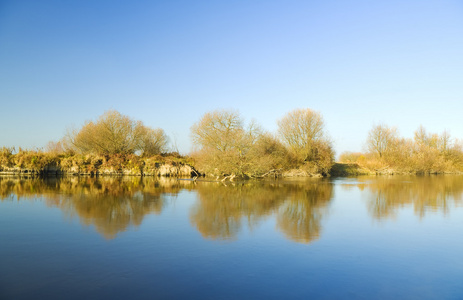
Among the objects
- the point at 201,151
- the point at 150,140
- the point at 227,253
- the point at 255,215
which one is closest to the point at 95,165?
the point at 150,140

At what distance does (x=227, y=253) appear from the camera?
6.86 m

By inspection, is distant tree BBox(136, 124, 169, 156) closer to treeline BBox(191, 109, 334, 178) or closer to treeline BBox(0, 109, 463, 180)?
treeline BBox(0, 109, 463, 180)

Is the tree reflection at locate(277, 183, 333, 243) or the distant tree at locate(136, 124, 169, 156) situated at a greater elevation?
the distant tree at locate(136, 124, 169, 156)

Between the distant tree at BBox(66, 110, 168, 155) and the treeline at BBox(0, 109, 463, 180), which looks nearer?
the treeline at BBox(0, 109, 463, 180)

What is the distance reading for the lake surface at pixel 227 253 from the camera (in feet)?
16.6

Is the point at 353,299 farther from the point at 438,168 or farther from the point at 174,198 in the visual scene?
the point at 438,168

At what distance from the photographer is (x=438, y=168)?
52.8m

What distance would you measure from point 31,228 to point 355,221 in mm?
10158

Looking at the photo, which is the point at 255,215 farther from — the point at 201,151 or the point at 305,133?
the point at 305,133

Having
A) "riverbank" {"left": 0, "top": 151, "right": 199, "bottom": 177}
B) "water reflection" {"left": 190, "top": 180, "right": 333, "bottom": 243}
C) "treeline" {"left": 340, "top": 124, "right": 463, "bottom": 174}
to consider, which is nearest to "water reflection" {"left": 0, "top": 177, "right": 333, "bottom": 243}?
"water reflection" {"left": 190, "top": 180, "right": 333, "bottom": 243}

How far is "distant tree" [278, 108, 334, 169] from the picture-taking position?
3828cm

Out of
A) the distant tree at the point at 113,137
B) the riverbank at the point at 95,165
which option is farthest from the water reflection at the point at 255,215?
the distant tree at the point at 113,137

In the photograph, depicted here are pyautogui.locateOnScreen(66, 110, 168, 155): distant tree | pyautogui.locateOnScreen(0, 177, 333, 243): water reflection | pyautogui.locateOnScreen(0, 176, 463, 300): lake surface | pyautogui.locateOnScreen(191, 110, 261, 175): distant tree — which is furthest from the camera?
pyautogui.locateOnScreen(66, 110, 168, 155): distant tree

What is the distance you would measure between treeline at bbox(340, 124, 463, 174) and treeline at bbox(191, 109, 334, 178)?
14.5m
